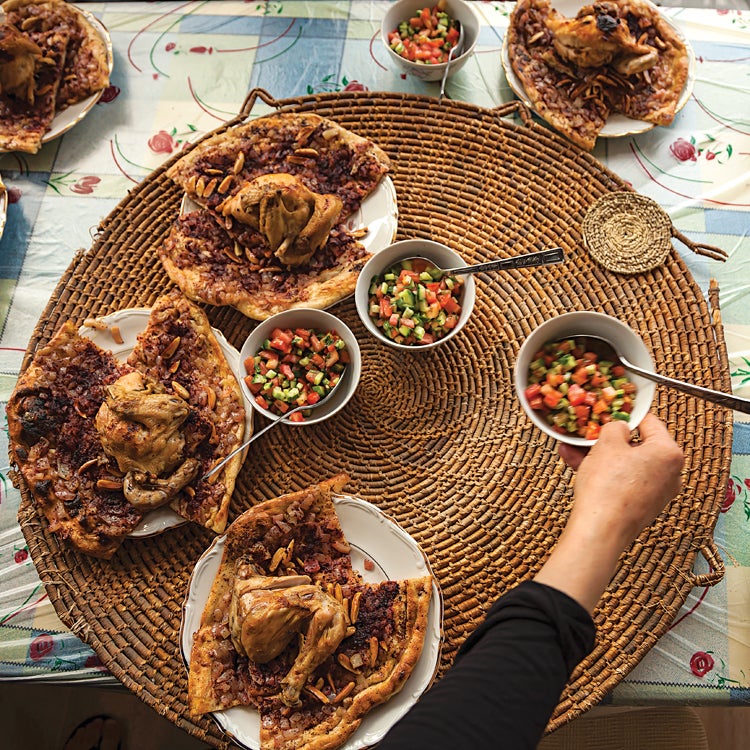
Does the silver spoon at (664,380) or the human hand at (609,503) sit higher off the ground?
the silver spoon at (664,380)

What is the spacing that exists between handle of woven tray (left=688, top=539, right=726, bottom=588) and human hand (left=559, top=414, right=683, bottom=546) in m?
0.69

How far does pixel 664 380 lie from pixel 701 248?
3.67 ft

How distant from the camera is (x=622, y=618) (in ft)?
8.44

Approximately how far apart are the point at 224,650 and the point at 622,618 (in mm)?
1606

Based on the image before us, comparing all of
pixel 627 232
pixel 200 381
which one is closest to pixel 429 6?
pixel 627 232

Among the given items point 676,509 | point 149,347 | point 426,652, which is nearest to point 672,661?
point 676,509

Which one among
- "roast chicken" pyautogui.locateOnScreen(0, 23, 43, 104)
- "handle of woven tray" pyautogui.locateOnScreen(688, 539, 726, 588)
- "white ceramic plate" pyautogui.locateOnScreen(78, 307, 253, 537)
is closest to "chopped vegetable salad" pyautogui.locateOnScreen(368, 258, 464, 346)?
"white ceramic plate" pyautogui.locateOnScreen(78, 307, 253, 537)

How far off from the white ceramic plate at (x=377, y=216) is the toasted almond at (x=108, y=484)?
50.3 inches

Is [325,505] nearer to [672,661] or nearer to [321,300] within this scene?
[321,300]

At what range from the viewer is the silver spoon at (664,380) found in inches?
83.7

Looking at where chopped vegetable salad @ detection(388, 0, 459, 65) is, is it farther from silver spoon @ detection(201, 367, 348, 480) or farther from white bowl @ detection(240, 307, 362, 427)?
silver spoon @ detection(201, 367, 348, 480)

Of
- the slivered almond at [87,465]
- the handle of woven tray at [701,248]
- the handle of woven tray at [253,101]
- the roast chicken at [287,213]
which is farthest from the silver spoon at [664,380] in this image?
the slivered almond at [87,465]

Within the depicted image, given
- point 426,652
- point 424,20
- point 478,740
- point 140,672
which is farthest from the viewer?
point 424,20

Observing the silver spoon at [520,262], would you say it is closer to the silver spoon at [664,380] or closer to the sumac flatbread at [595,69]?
the silver spoon at [664,380]
